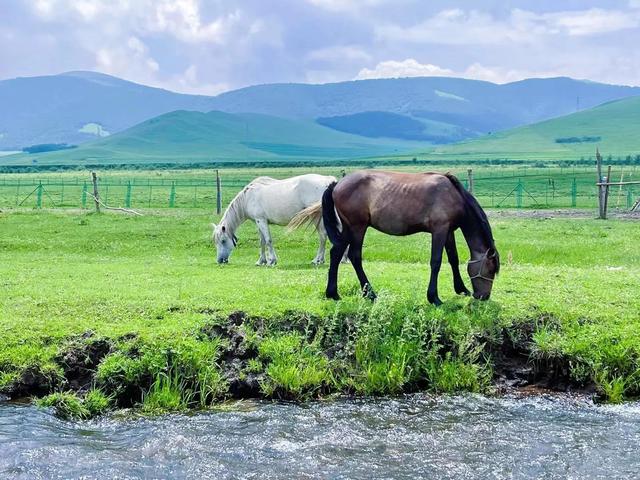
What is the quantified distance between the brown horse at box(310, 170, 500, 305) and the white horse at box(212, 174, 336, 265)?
470cm

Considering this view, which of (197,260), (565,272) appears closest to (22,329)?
(197,260)

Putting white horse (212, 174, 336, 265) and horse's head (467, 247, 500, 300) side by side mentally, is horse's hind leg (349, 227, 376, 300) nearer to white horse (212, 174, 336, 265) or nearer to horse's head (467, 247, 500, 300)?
horse's head (467, 247, 500, 300)

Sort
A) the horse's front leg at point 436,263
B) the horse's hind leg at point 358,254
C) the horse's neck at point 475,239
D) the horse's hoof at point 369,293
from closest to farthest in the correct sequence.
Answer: the horse's front leg at point 436,263
the horse's neck at point 475,239
the horse's hoof at point 369,293
the horse's hind leg at point 358,254

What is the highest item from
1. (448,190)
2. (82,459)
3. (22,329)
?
(448,190)

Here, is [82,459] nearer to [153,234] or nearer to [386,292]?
[386,292]

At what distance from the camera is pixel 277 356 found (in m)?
9.95

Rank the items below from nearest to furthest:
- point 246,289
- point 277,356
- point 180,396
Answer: point 180,396 < point 277,356 < point 246,289

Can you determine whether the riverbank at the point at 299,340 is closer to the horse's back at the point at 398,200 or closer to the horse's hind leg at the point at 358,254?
the horse's hind leg at the point at 358,254

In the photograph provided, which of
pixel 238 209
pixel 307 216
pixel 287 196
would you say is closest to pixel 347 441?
pixel 307 216

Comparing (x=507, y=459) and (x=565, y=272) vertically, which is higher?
(x=565, y=272)

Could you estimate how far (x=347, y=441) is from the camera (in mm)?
8219

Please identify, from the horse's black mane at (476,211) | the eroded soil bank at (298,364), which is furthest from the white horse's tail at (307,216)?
the eroded soil bank at (298,364)

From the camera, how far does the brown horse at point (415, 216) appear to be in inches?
449

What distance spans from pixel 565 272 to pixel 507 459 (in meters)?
6.80
